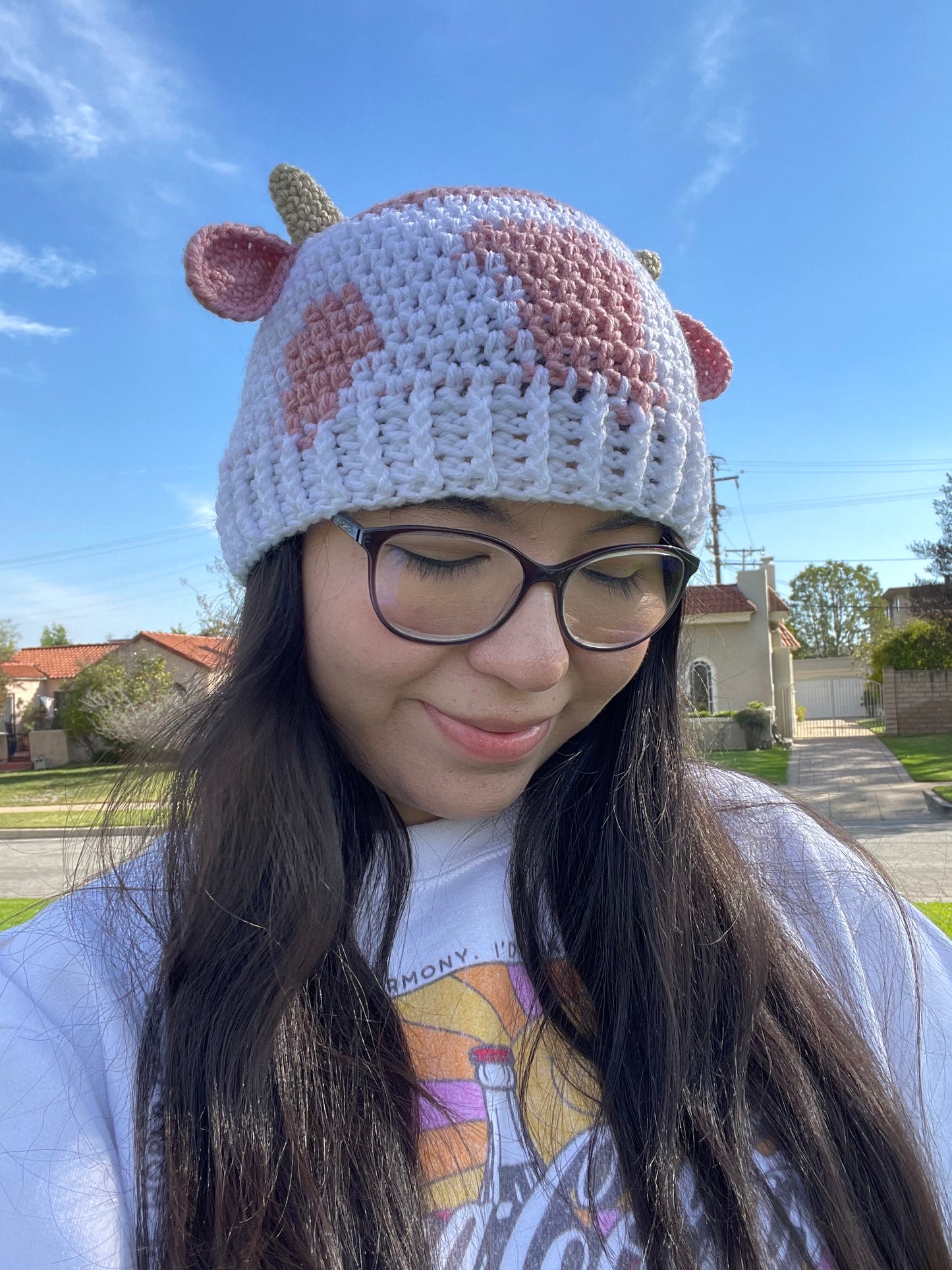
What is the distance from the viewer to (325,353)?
3.67 feet

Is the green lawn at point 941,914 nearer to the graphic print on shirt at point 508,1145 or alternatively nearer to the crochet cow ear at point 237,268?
the graphic print on shirt at point 508,1145

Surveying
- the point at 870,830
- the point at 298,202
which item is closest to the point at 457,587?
the point at 298,202

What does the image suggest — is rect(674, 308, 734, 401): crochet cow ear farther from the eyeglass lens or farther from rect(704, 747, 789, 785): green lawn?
rect(704, 747, 789, 785): green lawn

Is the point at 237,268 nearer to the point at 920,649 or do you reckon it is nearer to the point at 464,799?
the point at 464,799

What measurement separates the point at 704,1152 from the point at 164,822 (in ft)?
2.82

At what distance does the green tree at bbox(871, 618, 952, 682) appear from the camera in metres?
20.1

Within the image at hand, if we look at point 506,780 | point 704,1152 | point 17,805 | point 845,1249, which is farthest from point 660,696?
point 17,805

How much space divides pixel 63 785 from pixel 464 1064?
763 inches

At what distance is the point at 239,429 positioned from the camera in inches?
49.9

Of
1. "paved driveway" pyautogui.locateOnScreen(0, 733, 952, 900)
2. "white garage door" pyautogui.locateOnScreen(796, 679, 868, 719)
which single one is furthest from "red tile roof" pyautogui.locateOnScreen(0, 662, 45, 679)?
"white garage door" pyautogui.locateOnScreen(796, 679, 868, 719)

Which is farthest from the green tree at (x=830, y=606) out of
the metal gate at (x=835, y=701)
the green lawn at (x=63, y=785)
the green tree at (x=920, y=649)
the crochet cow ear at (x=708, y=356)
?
the crochet cow ear at (x=708, y=356)

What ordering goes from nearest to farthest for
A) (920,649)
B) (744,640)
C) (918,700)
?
(744,640)
(918,700)
(920,649)

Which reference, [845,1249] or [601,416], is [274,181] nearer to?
[601,416]

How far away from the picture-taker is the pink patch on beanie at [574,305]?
106 centimetres
